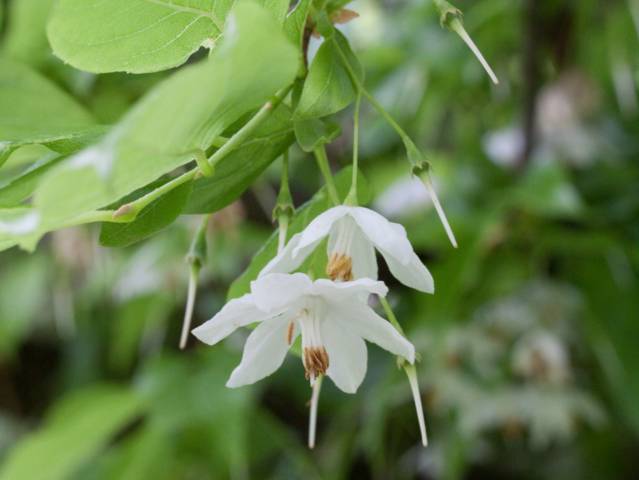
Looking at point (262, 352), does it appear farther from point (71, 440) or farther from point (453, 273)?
point (71, 440)

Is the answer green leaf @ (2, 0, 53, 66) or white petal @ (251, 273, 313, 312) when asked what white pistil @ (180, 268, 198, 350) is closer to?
white petal @ (251, 273, 313, 312)

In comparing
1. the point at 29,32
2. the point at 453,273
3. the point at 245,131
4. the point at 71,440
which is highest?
the point at 245,131

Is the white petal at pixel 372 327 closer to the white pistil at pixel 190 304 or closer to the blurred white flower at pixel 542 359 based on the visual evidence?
the white pistil at pixel 190 304

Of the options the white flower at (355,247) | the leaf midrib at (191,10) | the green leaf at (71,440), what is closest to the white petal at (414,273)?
the white flower at (355,247)

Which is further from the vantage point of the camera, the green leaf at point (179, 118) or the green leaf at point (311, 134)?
the green leaf at point (311, 134)

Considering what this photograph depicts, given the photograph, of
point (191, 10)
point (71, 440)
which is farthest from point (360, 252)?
point (71, 440)

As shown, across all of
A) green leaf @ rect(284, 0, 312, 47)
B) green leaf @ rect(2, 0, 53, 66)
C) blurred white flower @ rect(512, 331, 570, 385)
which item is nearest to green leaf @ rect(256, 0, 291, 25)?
green leaf @ rect(284, 0, 312, 47)

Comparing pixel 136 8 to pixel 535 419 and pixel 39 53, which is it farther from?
pixel 535 419
